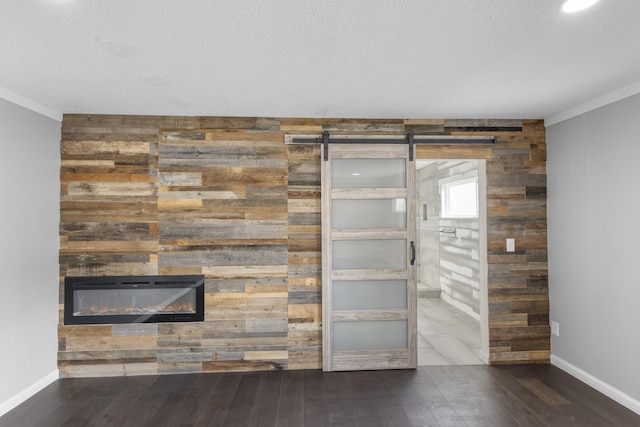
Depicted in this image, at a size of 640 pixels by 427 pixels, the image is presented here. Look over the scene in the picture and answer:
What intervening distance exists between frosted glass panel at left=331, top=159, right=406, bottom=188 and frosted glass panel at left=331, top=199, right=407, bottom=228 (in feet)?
0.53

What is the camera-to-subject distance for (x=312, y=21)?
1941 mm

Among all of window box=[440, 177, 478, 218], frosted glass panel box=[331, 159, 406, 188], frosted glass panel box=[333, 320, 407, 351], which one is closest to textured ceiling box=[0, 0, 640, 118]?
frosted glass panel box=[331, 159, 406, 188]

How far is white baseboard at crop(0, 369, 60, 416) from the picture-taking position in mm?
2928

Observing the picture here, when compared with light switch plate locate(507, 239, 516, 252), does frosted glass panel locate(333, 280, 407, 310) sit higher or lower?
lower

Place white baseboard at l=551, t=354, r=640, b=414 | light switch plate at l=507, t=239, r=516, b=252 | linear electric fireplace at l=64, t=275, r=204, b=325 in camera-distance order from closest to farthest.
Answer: white baseboard at l=551, t=354, r=640, b=414 < linear electric fireplace at l=64, t=275, r=204, b=325 < light switch plate at l=507, t=239, r=516, b=252

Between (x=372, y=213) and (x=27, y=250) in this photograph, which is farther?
(x=372, y=213)

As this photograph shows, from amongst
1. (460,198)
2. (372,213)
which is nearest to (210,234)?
(372,213)

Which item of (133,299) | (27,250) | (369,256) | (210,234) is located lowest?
(133,299)

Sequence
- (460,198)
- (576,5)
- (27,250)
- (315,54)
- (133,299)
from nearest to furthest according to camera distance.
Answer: (576,5) → (315,54) → (27,250) → (133,299) → (460,198)

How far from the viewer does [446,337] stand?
4676 millimetres

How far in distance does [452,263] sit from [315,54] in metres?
4.94

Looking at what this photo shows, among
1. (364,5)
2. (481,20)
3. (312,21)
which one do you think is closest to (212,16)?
(312,21)

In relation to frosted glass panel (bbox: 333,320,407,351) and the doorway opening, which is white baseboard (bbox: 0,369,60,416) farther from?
the doorway opening

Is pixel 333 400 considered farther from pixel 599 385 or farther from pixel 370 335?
pixel 599 385
